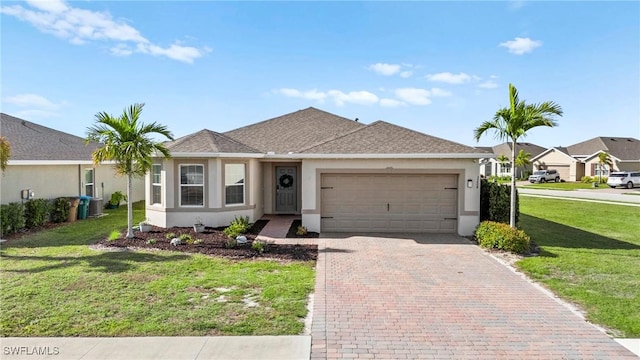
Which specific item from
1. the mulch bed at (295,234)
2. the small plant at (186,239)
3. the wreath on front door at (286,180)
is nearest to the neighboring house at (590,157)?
the wreath on front door at (286,180)

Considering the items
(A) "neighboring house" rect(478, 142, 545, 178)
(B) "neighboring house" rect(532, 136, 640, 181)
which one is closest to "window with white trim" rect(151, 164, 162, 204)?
(A) "neighboring house" rect(478, 142, 545, 178)

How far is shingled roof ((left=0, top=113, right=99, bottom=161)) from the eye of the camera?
1493cm

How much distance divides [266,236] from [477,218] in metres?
7.31

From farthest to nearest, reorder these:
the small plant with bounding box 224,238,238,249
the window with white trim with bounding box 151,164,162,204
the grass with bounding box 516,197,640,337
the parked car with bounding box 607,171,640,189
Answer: the parked car with bounding box 607,171,640,189 → the window with white trim with bounding box 151,164,162,204 → the small plant with bounding box 224,238,238,249 → the grass with bounding box 516,197,640,337

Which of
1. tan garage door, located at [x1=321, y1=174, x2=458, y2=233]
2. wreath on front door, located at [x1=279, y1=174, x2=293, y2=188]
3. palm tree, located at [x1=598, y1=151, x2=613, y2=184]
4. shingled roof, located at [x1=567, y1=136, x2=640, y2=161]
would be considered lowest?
tan garage door, located at [x1=321, y1=174, x2=458, y2=233]

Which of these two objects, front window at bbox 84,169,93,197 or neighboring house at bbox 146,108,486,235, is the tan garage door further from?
front window at bbox 84,169,93,197

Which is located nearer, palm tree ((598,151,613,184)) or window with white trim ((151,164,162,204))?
window with white trim ((151,164,162,204))

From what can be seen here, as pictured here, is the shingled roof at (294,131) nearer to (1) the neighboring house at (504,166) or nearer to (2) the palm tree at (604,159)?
(1) the neighboring house at (504,166)

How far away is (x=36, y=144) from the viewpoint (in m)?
16.2

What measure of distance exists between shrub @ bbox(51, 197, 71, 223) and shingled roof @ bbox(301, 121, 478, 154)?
1026cm

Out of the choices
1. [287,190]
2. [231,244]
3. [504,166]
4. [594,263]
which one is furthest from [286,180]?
[504,166]

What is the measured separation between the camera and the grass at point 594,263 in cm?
632

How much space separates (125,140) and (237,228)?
4286mm

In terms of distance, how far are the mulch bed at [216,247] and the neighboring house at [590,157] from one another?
1996 inches
